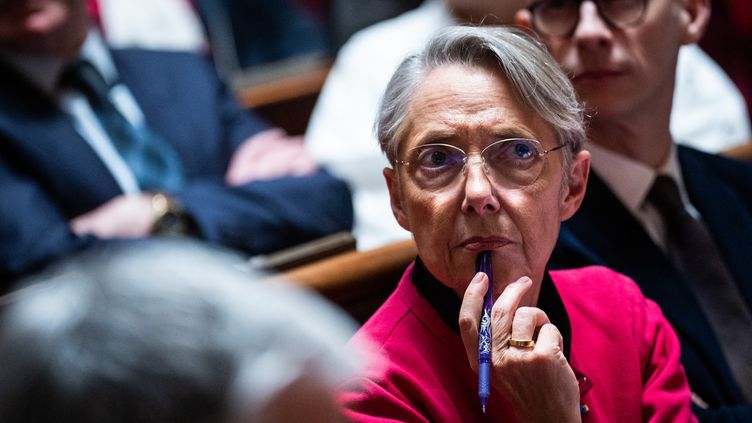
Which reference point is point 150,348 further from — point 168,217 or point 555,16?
point 168,217

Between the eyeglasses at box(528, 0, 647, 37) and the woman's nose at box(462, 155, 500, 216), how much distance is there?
47 centimetres

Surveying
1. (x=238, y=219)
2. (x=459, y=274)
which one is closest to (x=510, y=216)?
(x=459, y=274)

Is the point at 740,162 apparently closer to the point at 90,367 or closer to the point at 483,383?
the point at 483,383

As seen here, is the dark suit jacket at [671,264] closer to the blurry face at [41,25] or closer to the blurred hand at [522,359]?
the blurred hand at [522,359]

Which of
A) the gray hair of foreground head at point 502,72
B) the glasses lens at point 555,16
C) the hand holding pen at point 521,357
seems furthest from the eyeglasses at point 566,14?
the hand holding pen at point 521,357

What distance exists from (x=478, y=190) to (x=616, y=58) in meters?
0.53

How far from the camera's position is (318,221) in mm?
2451

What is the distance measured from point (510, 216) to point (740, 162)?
758 millimetres

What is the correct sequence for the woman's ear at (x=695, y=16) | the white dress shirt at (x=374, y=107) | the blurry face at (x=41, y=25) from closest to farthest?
the woman's ear at (x=695, y=16), the blurry face at (x=41, y=25), the white dress shirt at (x=374, y=107)

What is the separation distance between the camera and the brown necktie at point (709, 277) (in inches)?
61.5

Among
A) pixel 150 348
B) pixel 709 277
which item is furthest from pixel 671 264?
pixel 150 348

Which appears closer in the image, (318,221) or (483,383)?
(483,383)

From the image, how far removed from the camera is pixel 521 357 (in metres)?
1.11

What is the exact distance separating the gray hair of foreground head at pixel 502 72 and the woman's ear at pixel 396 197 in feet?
0.07
